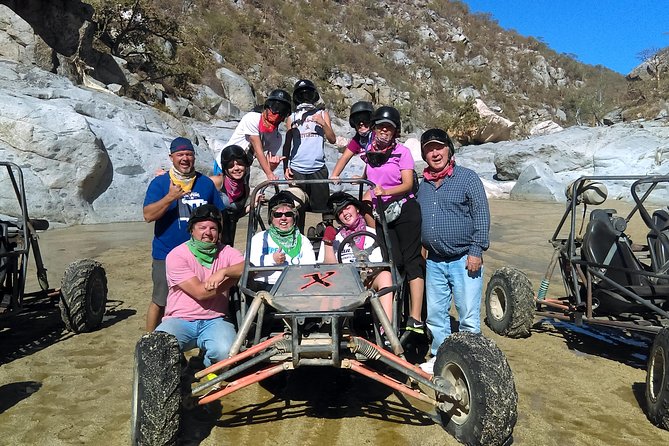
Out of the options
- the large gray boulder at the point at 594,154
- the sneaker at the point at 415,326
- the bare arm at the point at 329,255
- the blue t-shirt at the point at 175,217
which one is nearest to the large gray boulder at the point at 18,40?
the blue t-shirt at the point at 175,217

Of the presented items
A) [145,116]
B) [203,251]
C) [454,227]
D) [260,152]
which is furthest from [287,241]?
[145,116]

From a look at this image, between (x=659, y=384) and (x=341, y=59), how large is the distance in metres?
37.8

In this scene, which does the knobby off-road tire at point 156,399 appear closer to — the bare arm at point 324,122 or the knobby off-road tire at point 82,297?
the knobby off-road tire at point 82,297

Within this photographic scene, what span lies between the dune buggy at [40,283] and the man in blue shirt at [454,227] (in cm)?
334

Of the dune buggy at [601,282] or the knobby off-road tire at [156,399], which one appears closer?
the knobby off-road tire at [156,399]

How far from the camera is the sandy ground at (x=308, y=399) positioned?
3588 millimetres

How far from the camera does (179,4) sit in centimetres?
3509

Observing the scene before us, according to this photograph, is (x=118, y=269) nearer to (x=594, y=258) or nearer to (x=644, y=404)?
(x=594, y=258)

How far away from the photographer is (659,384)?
12.6 ft

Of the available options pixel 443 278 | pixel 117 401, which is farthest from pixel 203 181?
pixel 443 278

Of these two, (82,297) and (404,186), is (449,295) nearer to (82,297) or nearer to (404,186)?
(404,186)

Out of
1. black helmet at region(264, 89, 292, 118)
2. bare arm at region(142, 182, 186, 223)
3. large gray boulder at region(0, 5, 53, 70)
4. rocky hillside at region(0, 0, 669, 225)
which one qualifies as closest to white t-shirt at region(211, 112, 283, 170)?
black helmet at region(264, 89, 292, 118)

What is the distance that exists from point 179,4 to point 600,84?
38.8m

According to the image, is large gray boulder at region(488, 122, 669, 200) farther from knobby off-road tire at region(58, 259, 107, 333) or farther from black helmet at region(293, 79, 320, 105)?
knobby off-road tire at region(58, 259, 107, 333)
